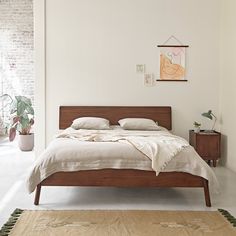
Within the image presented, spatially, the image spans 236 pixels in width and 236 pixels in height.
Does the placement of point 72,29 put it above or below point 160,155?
above

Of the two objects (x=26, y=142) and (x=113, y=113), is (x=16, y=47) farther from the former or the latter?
(x=113, y=113)

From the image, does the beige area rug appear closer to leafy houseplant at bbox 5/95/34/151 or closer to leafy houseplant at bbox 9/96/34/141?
leafy houseplant at bbox 5/95/34/151

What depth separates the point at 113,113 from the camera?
5.82m

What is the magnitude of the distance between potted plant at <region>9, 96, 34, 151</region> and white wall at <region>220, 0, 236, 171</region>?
3.36 metres

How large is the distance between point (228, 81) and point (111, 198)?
2670mm

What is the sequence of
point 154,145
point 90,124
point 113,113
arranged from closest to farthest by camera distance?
point 154,145, point 90,124, point 113,113

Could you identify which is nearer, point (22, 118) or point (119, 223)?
point (119, 223)

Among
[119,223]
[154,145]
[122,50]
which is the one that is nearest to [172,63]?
[122,50]

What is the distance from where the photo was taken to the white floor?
3656mm

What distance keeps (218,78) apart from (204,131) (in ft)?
2.80

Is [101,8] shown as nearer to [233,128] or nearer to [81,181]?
[233,128]

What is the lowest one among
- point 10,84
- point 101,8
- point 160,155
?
point 160,155

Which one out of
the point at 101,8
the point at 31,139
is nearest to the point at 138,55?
the point at 101,8

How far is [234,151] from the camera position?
5.26 m
